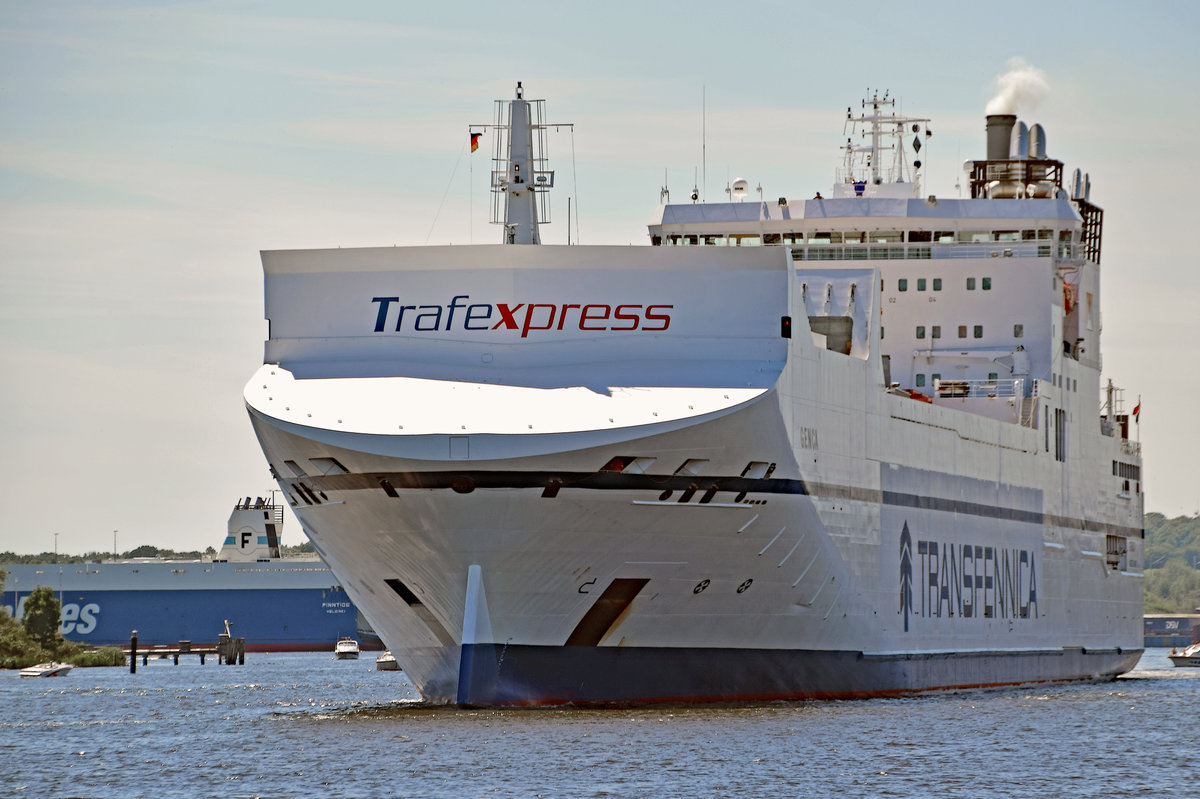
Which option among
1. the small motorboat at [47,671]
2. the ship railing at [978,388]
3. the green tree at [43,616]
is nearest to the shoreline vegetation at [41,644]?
the green tree at [43,616]

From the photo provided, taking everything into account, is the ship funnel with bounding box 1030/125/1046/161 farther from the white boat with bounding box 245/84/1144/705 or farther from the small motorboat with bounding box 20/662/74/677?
the small motorboat with bounding box 20/662/74/677

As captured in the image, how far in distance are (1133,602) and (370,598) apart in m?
27.8

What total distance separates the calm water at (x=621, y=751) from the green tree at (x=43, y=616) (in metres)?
40.2

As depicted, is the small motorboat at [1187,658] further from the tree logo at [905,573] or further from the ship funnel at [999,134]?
the tree logo at [905,573]

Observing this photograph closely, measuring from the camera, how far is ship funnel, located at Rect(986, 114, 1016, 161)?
4962 cm

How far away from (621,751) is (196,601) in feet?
239

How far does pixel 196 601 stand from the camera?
96.2 meters

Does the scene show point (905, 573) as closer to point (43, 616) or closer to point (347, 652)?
point (43, 616)

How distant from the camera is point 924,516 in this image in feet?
123

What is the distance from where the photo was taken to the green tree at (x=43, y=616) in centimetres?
7688

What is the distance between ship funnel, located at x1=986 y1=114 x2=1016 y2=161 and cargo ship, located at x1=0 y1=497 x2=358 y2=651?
177ft

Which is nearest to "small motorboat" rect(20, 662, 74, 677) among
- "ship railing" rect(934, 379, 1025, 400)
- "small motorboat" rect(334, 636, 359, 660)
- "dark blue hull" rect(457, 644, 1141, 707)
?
"small motorboat" rect(334, 636, 359, 660)

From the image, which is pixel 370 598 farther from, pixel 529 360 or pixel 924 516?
pixel 924 516

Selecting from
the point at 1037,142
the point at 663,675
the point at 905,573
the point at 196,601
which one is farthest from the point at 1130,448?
the point at 196,601
